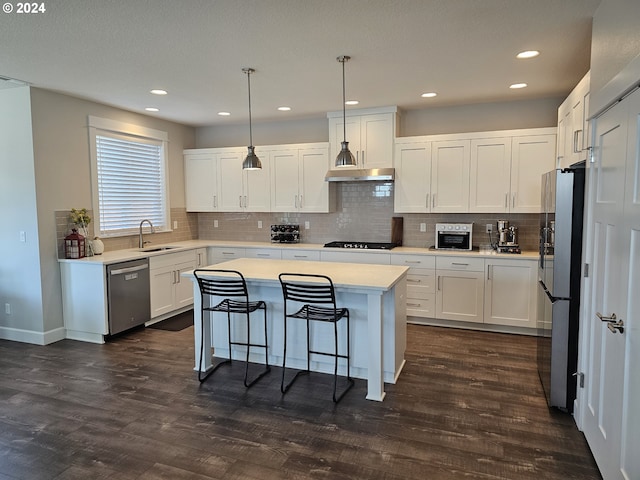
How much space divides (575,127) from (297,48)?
2238mm

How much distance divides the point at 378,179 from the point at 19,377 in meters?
4.16

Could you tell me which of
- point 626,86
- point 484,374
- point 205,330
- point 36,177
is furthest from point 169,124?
point 626,86

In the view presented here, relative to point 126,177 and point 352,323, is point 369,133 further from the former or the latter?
point 126,177

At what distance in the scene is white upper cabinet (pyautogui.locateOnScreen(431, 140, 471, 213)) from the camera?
4953mm

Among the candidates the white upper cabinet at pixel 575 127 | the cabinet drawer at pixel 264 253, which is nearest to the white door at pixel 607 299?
the white upper cabinet at pixel 575 127

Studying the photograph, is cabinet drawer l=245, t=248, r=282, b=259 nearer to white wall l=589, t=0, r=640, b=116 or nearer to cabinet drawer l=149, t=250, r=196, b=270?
cabinet drawer l=149, t=250, r=196, b=270

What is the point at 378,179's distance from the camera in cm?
518

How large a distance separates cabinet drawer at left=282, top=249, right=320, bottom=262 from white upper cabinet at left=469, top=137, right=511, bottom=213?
6.70 ft

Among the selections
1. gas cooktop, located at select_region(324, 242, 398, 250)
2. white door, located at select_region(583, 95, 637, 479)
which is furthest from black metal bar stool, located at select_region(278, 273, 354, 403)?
gas cooktop, located at select_region(324, 242, 398, 250)

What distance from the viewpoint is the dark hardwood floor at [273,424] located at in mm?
2359

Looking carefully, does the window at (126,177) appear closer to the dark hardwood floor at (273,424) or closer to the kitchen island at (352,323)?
the dark hardwood floor at (273,424)

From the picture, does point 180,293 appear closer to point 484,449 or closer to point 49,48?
point 49,48

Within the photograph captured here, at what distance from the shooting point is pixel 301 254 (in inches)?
218

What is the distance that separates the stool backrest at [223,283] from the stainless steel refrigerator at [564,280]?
229cm
